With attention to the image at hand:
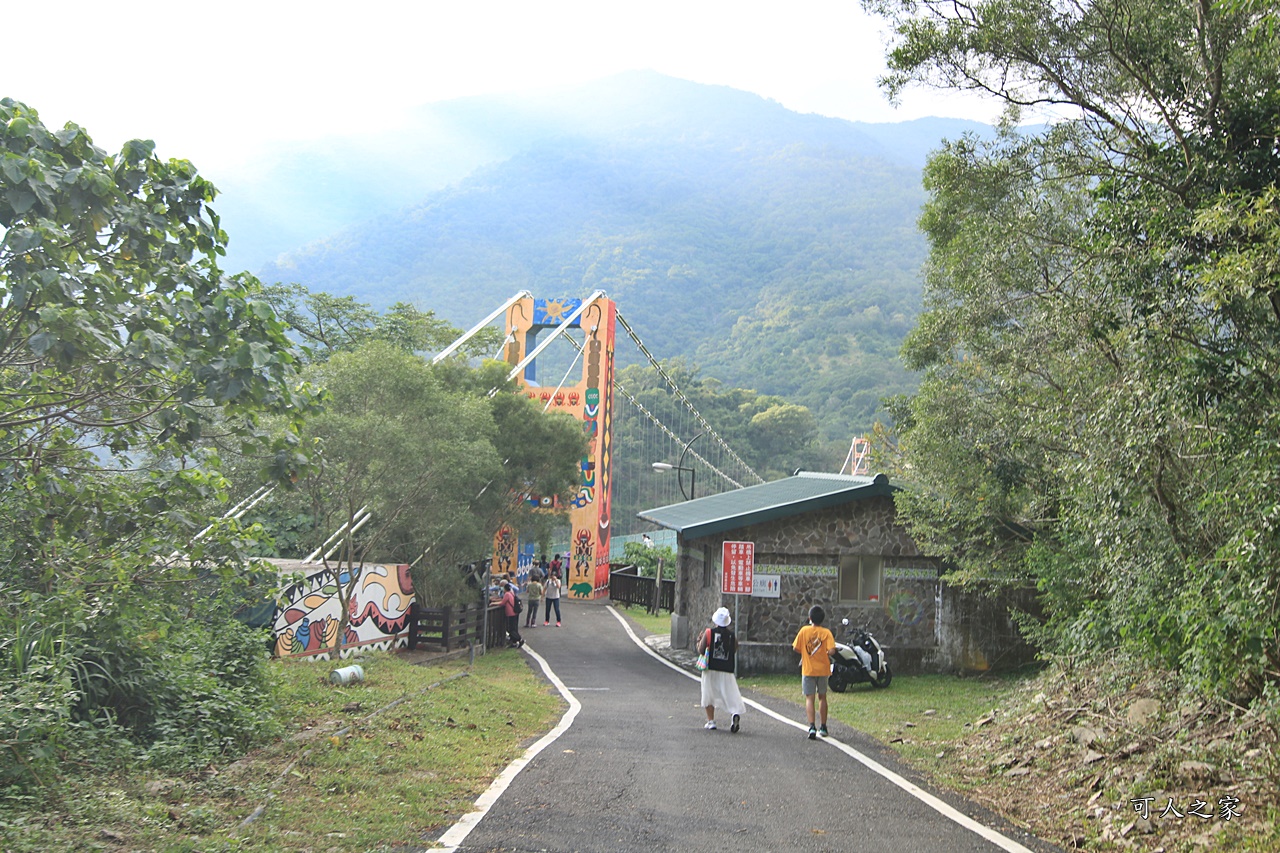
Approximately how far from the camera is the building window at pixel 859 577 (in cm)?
1980

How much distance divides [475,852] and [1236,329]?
6227mm

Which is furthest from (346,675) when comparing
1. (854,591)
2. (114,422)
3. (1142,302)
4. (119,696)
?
(854,591)

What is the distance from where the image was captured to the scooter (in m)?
16.6

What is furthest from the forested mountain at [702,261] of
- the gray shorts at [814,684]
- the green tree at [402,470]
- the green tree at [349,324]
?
the gray shorts at [814,684]

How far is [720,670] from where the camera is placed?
36.6 ft

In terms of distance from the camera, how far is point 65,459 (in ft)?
25.6

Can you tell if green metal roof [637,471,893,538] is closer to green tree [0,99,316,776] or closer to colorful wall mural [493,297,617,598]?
A: green tree [0,99,316,776]

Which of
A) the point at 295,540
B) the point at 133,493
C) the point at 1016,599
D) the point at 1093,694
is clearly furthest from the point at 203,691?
the point at 1016,599

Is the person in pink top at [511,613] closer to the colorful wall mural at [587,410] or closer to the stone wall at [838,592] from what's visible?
the stone wall at [838,592]

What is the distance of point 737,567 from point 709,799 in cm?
1138

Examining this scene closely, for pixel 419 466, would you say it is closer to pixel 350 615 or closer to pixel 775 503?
pixel 350 615

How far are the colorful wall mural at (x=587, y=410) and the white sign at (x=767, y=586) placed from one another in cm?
1947

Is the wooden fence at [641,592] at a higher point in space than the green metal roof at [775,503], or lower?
lower

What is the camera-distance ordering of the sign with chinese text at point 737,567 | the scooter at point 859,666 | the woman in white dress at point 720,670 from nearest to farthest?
the woman in white dress at point 720,670, the scooter at point 859,666, the sign with chinese text at point 737,567
